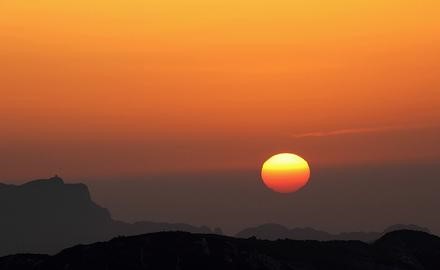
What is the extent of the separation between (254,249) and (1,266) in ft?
181

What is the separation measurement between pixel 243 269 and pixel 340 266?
96.0 feet

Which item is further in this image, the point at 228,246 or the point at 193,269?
the point at 228,246

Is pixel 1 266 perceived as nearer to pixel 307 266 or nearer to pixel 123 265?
pixel 123 265

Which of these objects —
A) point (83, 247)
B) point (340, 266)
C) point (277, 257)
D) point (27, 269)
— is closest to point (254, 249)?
point (277, 257)

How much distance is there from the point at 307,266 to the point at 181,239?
28.0 metres

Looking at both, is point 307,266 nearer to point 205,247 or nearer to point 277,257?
point 277,257

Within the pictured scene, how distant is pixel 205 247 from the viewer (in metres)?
185

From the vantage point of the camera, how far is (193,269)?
Answer: 174125mm

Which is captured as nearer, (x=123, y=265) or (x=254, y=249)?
(x=123, y=265)

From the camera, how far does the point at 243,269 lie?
177 m

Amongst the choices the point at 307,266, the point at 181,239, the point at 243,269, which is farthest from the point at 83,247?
the point at 307,266

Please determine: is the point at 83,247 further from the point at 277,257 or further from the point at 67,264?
the point at 277,257

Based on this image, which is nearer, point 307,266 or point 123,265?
point 123,265

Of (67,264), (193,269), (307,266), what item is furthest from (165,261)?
(307,266)
